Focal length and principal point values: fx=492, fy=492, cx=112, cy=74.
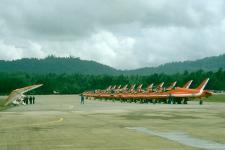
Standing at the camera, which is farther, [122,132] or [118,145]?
[122,132]

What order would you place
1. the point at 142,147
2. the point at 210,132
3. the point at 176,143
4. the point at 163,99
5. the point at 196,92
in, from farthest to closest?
the point at 163,99
the point at 196,92
the point at 210,132
the point at 176,143
the point at 142,147

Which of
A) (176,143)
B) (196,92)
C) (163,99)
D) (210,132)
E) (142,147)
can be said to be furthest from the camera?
(163,99)

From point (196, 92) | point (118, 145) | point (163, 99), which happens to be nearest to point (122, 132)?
point (118, 145)

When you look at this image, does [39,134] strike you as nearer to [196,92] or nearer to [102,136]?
[102,136]

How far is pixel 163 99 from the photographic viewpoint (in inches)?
3487

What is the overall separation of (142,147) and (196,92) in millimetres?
63435

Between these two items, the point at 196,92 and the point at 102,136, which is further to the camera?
the point at 196,92

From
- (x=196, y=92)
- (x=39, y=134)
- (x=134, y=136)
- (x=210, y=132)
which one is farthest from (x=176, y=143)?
(x=196, y=92)

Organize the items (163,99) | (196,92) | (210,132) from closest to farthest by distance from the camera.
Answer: (210,132) < (196,92) < (163,99)

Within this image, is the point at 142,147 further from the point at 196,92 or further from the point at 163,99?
the point at 163,99

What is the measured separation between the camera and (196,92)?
265 ft

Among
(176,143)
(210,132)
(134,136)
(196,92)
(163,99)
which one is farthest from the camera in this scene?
(163,99)

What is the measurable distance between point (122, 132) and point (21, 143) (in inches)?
259

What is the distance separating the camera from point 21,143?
20.4 metres
